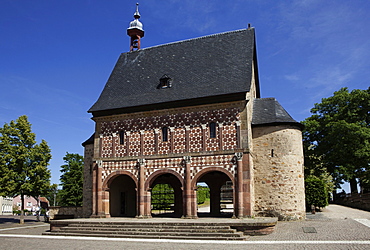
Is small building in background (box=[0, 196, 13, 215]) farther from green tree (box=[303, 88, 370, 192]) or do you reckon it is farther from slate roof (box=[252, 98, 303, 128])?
slate roof (box=[252, 98, 303, 128])

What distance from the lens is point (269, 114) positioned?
84.3 ft

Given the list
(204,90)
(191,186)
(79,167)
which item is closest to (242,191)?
(191,186)

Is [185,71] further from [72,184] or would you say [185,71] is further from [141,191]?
[72,184]

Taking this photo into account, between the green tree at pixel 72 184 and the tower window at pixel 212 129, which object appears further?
the green tree at pixel 72 184

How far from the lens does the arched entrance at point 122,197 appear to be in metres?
28.0

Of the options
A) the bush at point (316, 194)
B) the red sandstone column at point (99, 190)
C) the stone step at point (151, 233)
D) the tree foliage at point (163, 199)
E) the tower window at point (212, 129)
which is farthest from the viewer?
the tree foliage at point (163, 199)

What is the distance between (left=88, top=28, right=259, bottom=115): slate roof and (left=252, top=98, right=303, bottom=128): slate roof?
2837 millimetres

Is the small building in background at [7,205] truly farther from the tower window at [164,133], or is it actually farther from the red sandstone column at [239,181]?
the red sandstone column at [239,181]

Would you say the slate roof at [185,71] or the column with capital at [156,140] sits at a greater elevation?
the slate roof at [185,71]

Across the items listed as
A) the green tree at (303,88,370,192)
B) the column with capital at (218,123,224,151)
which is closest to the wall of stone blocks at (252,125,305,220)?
the column with capital at (218,123,224,151)

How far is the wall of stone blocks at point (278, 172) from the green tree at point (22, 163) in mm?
18696

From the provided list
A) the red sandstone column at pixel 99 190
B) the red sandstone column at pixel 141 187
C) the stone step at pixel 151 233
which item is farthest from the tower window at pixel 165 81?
the stone step at pixel 151 233

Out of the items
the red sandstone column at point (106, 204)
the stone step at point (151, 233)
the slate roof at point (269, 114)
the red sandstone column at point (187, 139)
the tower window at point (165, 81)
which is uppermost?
the tower window at point (165, 81)

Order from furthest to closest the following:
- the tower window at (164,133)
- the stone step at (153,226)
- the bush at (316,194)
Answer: the bush at (316,194) < the tower window at (164,133) < the stone step at (153,226)
